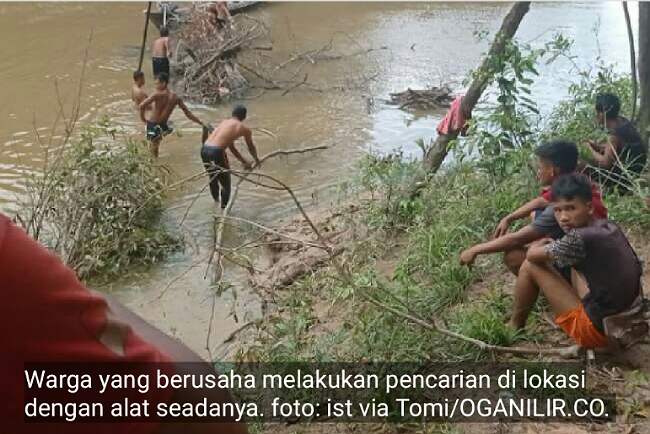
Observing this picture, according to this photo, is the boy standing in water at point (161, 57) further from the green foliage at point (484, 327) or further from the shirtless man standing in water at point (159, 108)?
the green foliage at point (484, 327)

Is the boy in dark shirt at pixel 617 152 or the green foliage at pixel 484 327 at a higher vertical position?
the boy in dark shirt at pixel 617 152

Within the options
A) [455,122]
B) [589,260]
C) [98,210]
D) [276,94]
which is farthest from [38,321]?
[276,94]

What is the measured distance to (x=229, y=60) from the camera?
35.4ft

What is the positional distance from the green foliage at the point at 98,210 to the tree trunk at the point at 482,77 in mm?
2313

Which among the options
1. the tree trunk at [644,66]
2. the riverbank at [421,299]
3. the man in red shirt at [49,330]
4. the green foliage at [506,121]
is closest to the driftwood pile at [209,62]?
the riverbank at [421,299]

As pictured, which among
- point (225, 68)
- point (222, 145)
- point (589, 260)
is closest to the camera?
point (589, 260)

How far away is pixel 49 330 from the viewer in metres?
0.75

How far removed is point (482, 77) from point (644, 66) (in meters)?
1.34

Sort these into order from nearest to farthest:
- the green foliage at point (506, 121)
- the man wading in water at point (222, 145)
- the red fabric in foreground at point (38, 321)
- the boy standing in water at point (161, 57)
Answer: the red fabric in foreground at point (38, 321), the green foliage at point (506, 121), the man wading in water at point (222, 145), the boy standing in water at point (161, 57)

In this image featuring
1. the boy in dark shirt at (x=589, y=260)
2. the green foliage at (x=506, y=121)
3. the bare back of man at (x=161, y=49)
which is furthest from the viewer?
the bare back of man at (x=161, y=49)

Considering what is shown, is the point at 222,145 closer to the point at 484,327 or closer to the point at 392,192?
the point at 392,192

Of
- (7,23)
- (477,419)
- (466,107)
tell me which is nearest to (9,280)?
(477,419)

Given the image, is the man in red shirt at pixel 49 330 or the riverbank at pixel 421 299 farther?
the riverbank at pixel 421 299

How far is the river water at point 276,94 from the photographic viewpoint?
5.91 meters
